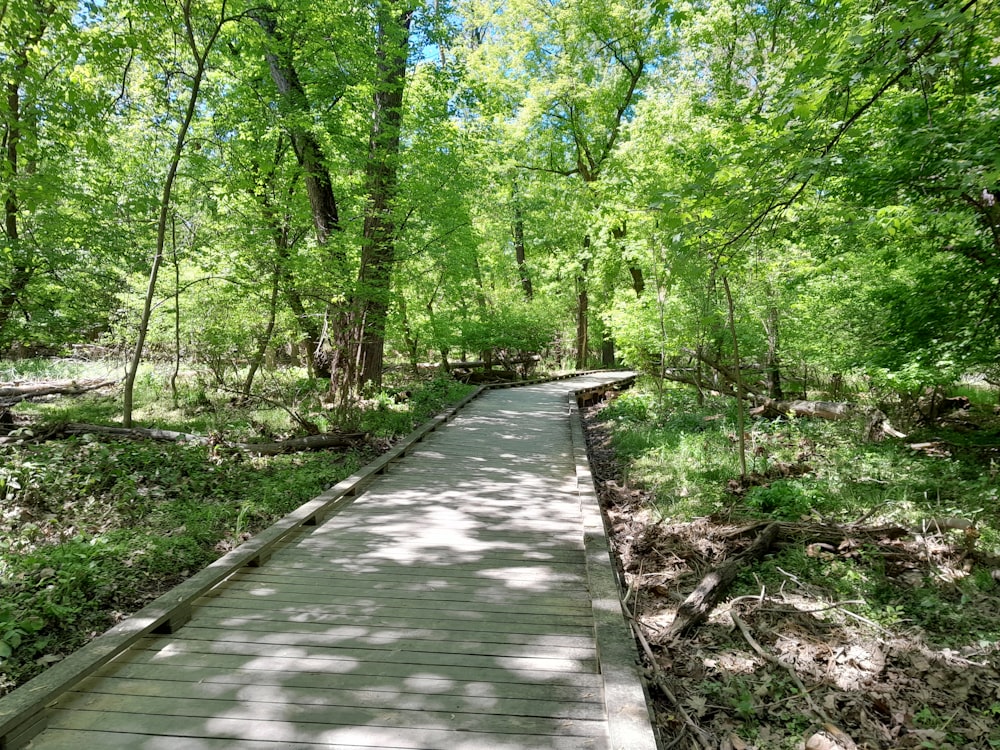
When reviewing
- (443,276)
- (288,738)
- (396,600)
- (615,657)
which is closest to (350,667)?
(288,738)

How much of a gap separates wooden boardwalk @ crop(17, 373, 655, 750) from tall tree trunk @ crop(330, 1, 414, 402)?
4528mm

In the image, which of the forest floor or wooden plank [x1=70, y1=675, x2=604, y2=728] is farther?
the forest floor


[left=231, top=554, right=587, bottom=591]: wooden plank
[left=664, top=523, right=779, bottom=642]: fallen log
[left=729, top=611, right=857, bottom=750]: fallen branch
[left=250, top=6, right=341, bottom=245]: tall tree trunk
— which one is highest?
[left=250, top=6, right=341, bottom=245]: tall tree trunk

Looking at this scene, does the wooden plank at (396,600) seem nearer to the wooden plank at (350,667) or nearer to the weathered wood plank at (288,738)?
the wooden plank at (350,667)

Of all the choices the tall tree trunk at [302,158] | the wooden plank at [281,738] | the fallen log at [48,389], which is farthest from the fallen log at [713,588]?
the fallen log at [48,389]

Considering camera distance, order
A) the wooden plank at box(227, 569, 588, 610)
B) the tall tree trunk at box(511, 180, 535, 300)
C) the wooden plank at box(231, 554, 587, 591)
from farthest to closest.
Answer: the tall tree trunk at box(511, 180, 535, 300) < the wooden plank at box(231, 554, 587, 591) < the wooden plank at box(227, 569, 588, 610)

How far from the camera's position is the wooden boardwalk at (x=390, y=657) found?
2510 mm

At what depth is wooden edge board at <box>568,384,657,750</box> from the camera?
2.43 m

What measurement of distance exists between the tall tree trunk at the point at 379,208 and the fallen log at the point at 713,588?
6292mm

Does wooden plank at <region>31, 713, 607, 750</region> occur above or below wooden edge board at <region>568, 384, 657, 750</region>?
below

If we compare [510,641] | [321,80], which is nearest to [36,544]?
[510,641]

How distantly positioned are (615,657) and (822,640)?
1.63 m

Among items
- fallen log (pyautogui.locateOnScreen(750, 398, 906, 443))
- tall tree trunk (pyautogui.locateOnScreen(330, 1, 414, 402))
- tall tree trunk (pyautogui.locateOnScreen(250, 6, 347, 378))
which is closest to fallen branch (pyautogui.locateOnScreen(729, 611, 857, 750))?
fallen log (pyautogui.locateOnScreen(750, 398, 906, 443))

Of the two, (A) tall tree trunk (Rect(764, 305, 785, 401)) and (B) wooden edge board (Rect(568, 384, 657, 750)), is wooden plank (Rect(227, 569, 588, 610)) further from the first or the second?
(A) tall tree trunk (Rect(764, 305, 785, 401))
